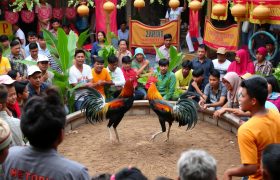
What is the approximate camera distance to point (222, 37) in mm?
9414

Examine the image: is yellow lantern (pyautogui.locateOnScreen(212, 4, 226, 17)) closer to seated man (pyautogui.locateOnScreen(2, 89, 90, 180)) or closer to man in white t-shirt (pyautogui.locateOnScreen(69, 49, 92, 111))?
man in white t-shirt (pyautogui.locateOnScreen(69, 49, 92, 111))

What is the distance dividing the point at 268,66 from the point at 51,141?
6208mm

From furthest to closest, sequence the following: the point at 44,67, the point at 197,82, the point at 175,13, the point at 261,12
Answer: the point at 175,13 → the point at 197,82 → the point at 261,12 → the point at 44,67

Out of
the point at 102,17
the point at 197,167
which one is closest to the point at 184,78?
the point at 102,17

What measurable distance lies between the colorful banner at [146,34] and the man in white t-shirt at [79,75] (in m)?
3.16

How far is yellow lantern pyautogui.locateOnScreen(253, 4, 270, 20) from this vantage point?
721 cm

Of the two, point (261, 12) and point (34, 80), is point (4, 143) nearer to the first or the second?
point (34, 80)

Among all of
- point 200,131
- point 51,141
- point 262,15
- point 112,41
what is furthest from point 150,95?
point 112,41

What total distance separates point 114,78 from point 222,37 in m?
3.12

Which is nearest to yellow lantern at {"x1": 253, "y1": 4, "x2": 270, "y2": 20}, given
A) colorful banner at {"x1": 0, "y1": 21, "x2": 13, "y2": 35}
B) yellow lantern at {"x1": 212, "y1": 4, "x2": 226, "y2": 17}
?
yellow lantern at {"x1": 212, "y1": 4, "x2": 226, "y2": 17}

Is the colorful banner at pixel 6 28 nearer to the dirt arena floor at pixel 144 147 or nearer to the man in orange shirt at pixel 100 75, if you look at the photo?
the man in orange shirt at pixel 100 75

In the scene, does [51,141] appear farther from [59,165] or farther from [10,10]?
[10,10]

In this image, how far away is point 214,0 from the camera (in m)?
9.15

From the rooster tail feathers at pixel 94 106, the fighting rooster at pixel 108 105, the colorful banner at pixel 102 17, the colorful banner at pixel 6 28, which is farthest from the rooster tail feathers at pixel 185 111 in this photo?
the colorful banner at pixel 6 28
